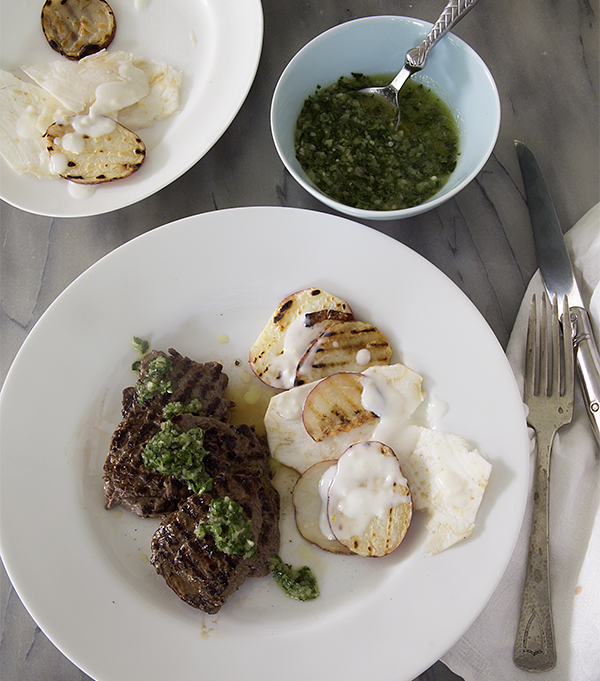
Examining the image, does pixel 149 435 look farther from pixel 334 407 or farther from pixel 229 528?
pixel 334 407

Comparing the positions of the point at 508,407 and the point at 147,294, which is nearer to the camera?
the point at 508,407

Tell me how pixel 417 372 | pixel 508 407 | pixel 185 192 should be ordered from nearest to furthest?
pixel 508 407
pixel 417 372
pixel 185 192

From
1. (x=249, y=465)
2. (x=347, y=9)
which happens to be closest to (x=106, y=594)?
(x=249, y=465)

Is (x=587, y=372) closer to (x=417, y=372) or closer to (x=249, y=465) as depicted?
(x=417, y=372)

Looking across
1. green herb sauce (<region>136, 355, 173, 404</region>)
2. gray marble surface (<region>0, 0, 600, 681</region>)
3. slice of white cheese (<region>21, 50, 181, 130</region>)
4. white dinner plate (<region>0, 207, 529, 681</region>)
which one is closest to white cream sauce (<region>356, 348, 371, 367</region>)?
white dinner plate (<region>0, 207, 529, 681</region>)

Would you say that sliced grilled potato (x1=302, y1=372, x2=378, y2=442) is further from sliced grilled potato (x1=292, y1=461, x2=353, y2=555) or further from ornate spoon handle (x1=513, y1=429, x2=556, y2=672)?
ornate spoon handle (x1=513, y1=429, x2=556, y2=672)

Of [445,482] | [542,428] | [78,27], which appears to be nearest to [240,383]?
[445,482]
